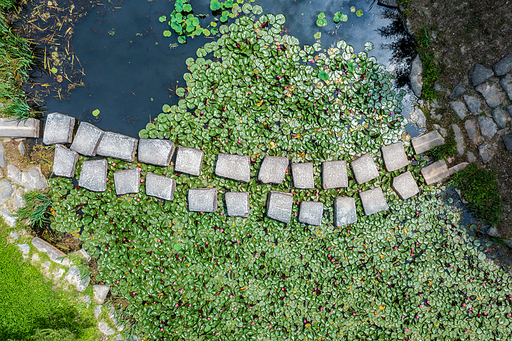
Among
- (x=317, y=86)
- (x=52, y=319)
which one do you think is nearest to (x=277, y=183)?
(x=317, y=86)

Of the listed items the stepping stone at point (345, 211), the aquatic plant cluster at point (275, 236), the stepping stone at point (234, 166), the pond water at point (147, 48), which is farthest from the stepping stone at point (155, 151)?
the stepping stone at point (345, 211)

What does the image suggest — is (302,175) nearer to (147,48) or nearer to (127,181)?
(127,181)

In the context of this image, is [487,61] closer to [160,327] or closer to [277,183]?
[277,183]

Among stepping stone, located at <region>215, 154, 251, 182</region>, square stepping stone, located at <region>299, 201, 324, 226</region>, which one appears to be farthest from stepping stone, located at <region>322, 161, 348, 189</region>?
stepping stone, located at <region>215, 154, 251, 182</region>

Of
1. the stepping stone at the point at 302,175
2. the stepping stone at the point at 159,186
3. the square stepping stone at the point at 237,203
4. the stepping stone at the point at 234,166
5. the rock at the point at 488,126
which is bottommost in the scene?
the stepping stone at the point at 159,186

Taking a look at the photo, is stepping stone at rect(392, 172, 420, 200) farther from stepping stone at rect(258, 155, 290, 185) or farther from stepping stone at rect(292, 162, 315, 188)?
stepping stone at rect(258, 155, 290, 185)

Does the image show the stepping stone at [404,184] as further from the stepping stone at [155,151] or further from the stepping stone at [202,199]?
the stepping stone at [155,151]
